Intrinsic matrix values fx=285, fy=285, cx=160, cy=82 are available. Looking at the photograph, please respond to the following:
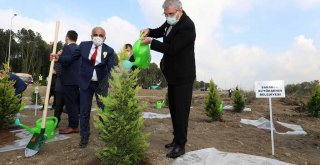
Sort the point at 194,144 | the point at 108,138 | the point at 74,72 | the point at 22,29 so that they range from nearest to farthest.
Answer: the point at 108,138, the point at 194,144, the point at 74,72, the point at 22,29

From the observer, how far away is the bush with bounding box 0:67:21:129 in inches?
231

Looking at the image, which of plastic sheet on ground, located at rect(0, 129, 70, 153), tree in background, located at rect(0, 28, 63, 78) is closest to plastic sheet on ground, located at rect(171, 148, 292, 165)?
plastic sheet on ground, located at rect(0, 129, 70, 153)

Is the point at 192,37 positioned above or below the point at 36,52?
below

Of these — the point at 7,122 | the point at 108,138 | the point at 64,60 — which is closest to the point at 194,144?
the point at 108,138

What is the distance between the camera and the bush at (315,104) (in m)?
12.5

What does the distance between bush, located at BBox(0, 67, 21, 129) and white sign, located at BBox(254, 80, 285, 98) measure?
5.01 meters

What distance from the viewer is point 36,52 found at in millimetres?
52344

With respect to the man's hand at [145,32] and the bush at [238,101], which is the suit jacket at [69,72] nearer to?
the man's hand at [145,32]

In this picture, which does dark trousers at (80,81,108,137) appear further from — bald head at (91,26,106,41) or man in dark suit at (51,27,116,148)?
bald head at (91,26,106,41)

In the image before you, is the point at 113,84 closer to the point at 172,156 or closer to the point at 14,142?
the point at 172,156

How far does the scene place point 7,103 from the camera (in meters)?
6.00

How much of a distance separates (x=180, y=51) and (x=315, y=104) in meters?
11.2

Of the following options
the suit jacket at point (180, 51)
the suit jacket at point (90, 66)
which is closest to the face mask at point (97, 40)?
the suit jacket at point (90, 66)

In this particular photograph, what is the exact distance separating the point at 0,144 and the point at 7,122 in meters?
1.26
